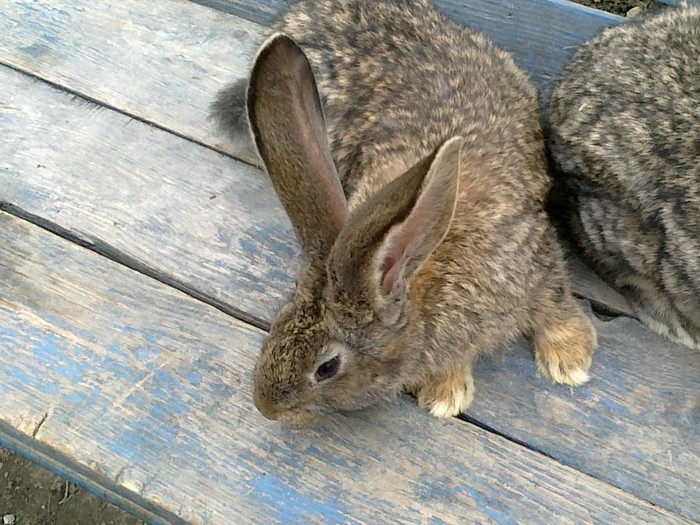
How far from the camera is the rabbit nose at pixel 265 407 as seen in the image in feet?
5.64

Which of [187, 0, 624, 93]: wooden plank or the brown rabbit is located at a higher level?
[187, 0, 624, 93]: wooden plank

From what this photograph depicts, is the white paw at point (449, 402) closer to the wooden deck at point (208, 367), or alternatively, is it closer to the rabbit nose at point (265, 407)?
the wooden deck at point (208, 367)

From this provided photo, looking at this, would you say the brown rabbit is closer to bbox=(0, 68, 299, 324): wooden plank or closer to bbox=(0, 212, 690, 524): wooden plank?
bbox=(0, 212, 690, 524): wooden plank

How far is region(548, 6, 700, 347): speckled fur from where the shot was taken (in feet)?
6.21

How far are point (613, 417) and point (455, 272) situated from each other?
1.78ft

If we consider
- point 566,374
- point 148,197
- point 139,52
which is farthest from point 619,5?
point 148,197

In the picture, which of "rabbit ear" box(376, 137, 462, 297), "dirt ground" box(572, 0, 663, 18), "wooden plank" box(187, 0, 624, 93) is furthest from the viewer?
"dirt ground" box(572, 0, 663, 18)

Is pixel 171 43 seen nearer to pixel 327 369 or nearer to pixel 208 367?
pixel 208 367

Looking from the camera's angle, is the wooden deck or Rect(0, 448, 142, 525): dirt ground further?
Rect(0, 448, 142, 525): dirt ground

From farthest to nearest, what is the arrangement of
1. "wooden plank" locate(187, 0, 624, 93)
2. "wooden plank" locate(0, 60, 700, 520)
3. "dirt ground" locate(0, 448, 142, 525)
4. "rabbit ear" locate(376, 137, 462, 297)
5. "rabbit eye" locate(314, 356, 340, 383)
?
"dirt ground" locate(0, 448, 142, 525), "wooden plank" locate(187, 0, 624, 93), "wooden plank" locate(0, 60, 700, 520), "rabbit eye" locate(314, 356, 340, 383), "rabbit ear" locate(376, 137, 462, 297)

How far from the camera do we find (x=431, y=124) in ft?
6.77

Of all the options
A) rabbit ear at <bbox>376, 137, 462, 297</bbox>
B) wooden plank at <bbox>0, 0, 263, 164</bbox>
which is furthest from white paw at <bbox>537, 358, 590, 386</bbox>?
wooden plank at <bbox>0, 0, 263, 164</bbox>

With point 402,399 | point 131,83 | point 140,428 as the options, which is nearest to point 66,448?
point 140,428

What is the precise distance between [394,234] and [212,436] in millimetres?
798
